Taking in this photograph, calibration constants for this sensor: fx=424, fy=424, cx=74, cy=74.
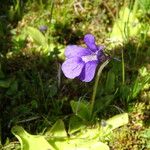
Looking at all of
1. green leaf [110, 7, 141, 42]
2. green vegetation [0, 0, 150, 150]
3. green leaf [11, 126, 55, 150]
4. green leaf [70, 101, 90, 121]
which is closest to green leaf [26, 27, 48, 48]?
green vegetation [0, 0, 150, 150]

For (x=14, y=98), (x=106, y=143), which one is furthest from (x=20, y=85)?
(x=106, y=143)

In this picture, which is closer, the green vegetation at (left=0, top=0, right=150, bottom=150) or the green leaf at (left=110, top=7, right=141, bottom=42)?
the green vegetation at (left=0, top=0, right=150, bottom=150)

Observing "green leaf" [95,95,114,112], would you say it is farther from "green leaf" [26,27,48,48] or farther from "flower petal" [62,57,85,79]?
Answer: "green leaf" [26,27,48,48]

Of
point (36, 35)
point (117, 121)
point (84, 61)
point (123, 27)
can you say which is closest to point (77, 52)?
point (84, 61)

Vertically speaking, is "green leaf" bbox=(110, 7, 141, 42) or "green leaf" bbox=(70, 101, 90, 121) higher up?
"green leaf" bbox=(110, 7, 141, 42)

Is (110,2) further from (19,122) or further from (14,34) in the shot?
(19,122)

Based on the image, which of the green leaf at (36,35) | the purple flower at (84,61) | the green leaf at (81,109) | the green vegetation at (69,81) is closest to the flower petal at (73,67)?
the purple flower at (84,61)

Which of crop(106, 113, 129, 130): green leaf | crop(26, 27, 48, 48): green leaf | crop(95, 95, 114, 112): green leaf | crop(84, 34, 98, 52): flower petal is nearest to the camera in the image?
crop(84, 34, 98, 52): flower petal
